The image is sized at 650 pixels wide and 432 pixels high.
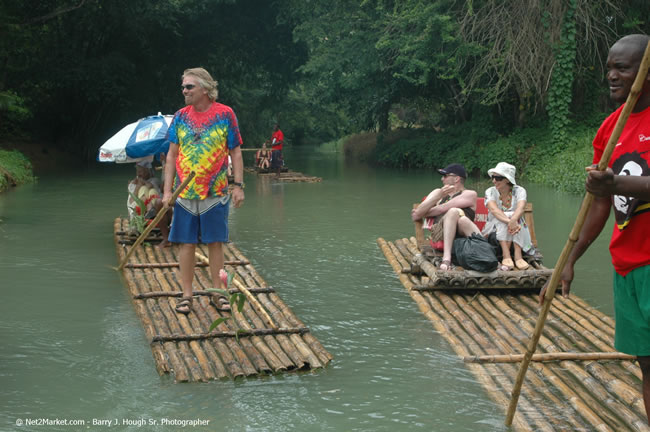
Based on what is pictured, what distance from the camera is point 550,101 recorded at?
2131 centimetres

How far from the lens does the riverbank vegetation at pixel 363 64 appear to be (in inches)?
811

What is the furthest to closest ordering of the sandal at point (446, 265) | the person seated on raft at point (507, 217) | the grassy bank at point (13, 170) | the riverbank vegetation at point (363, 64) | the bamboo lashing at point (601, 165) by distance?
the riverbank vegetation at point (363, 64) → the grassy bank at point (13, 170) → the person seated on raft at point (507, 217) → the sandal at point (446, 265) → the bamboo lashing at point (601, 165)

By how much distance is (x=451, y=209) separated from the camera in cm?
765

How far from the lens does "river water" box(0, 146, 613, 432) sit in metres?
4.70

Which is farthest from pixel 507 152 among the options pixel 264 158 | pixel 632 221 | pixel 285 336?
pixel 632 221

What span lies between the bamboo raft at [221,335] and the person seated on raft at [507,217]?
7.81 ft

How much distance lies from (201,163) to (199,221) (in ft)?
1.54

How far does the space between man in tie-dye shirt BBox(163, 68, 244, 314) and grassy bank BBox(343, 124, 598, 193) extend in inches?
492

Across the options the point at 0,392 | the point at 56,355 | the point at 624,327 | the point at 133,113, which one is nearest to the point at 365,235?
the point at 56,355

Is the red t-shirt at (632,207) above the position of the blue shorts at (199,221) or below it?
above

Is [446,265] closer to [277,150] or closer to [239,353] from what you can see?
[239,353]

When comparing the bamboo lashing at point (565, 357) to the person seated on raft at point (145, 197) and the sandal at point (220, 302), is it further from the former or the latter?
the person seated on raft at point (145, 197)

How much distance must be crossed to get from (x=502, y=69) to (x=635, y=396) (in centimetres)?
1623

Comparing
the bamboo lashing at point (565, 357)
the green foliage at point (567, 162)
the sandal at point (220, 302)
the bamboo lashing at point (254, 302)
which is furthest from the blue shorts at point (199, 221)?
the green foliage at point (567, 162)
